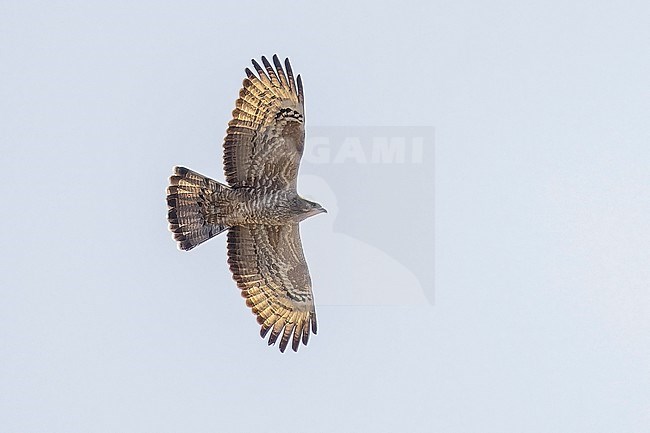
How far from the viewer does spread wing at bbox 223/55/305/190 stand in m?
16.3

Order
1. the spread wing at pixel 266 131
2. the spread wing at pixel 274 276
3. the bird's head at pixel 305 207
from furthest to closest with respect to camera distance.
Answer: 1. the spread wing at pixel 274 276
2. the bird's head at pixel 305 207
3. the spread wing at pixel 266 131

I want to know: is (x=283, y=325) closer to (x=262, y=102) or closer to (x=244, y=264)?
(x=244, y=264)

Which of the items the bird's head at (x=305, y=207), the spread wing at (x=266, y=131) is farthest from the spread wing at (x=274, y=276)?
the spread wing at (x=266, y=131)

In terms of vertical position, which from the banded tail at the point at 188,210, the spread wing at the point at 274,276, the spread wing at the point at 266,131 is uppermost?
the spread wing at the point at 266,131

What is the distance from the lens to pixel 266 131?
54.0 ft

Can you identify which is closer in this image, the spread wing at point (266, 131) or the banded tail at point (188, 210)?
the spread wing at point (266, 131)

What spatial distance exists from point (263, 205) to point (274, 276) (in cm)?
124

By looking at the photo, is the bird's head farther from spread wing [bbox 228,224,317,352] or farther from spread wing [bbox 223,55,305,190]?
spread wing [bbox 228,224,317,352]

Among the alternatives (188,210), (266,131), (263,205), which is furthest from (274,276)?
(266,131)

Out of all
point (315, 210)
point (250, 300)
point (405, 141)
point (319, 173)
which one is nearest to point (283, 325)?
point (250, 300)

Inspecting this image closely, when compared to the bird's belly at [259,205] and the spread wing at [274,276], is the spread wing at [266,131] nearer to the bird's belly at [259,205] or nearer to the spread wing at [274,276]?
the bird's belly at [259,205]

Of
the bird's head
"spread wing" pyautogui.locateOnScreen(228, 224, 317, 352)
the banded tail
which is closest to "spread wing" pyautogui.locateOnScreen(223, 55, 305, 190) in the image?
the bird's head

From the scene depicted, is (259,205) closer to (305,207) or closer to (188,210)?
(305,207)

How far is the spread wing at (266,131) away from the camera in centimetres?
1631
